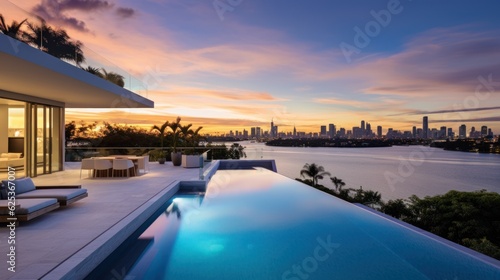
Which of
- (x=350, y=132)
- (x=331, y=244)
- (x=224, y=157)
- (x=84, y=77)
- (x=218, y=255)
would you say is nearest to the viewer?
(x=218, y=255)

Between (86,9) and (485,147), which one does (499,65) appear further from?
(485,147)

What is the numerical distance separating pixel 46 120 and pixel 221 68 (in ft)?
27.6

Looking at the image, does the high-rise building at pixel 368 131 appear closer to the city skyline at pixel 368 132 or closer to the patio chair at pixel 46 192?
the city skyline at pixel 368 132

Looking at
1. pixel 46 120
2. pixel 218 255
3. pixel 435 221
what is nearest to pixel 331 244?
pixel 218 255

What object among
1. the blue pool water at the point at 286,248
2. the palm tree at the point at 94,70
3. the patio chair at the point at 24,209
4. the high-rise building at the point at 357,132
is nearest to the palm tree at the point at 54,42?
the palm tree at the point at 94,70

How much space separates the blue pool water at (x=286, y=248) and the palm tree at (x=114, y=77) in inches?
207

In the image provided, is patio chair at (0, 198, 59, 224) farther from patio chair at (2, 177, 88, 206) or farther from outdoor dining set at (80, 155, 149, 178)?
outdoor dining set at (80, 155, 149, 178)

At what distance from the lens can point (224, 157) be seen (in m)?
17.9

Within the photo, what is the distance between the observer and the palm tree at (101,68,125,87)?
1038 cm

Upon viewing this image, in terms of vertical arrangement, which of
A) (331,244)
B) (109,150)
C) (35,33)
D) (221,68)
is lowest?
(331,244)

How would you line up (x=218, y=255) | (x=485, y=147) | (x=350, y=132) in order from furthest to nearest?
(x=485, y=147) < (x=350, y=132) < (x=218, y=255)

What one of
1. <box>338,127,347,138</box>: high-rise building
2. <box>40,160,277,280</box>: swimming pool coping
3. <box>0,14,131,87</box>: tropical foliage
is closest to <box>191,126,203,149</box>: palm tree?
<box>0,14,131,87</box>: tropical foliage

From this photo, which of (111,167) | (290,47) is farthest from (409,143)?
(111,167)

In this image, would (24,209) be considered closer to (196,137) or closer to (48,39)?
(48,39)
